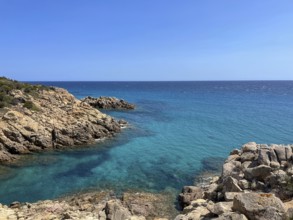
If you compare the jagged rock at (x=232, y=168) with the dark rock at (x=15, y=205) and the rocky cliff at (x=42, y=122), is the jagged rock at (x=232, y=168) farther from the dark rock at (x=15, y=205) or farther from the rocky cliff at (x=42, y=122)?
the rocky cliff at (x=42, y=122)

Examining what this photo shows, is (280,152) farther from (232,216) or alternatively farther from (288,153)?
(232,216)

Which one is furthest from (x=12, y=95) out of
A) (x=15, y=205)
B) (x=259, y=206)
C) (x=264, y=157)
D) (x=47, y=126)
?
(x=259, y=206)

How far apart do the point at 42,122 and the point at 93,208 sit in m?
25.6

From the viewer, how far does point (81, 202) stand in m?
24.1

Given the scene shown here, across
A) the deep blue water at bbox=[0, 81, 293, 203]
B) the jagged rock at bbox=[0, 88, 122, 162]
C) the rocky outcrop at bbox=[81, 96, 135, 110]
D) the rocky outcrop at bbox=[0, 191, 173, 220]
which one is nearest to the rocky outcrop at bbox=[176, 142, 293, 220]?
the rocky outcrop at bbox=[0, 191, 173, 220]

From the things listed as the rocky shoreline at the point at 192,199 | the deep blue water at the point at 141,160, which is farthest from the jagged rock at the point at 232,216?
the deep blue water at the point at 141,160

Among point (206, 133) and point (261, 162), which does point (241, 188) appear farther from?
point (206, 133)

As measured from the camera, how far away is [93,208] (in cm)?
2264

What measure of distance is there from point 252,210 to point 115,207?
10.7 m

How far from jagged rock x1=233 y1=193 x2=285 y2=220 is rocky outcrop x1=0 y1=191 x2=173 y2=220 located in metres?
8.19

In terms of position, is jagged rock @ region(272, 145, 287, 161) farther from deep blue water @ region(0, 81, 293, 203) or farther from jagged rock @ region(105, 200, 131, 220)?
jagged rock @ region(105, 200, 131, 220)

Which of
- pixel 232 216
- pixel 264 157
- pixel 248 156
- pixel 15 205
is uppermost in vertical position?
pixel 264 157

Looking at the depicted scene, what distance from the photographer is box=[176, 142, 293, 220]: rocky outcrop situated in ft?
44.7

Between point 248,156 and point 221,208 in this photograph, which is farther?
point 248,156
